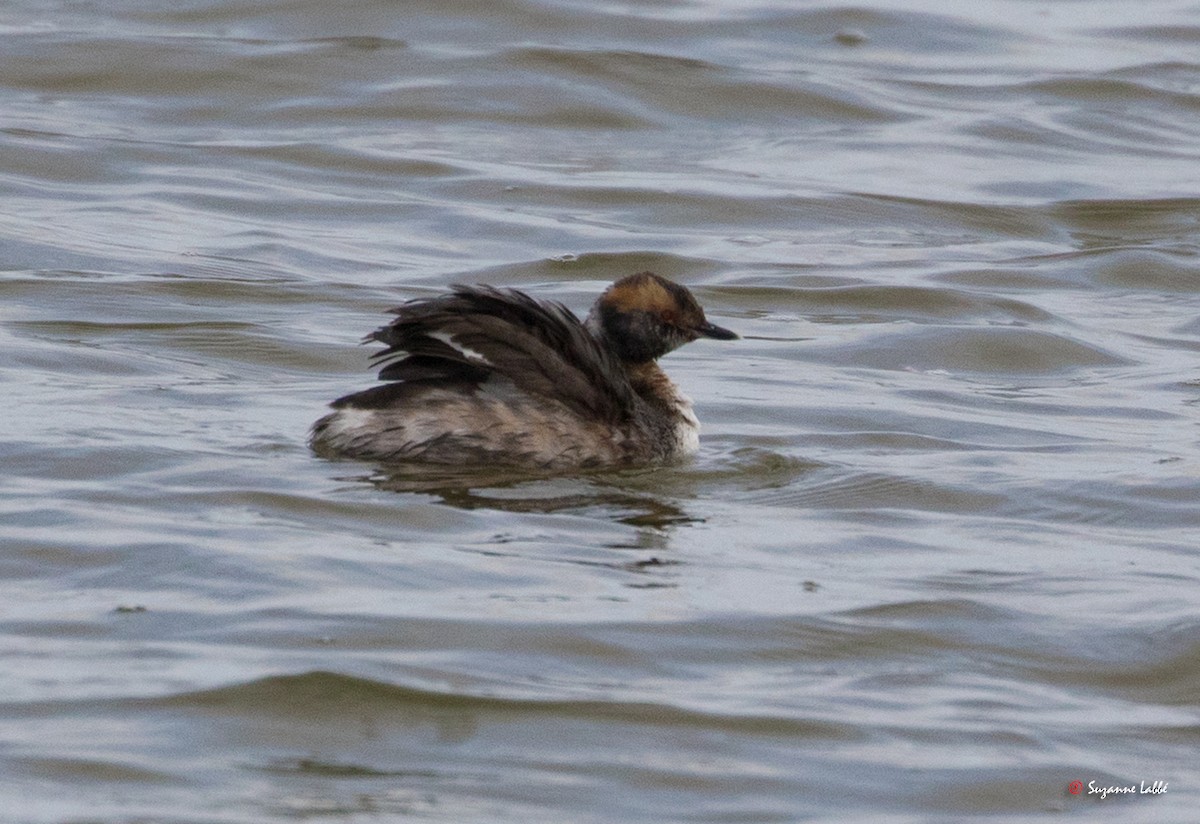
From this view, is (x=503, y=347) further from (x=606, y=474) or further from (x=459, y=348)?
(x=606, y=474)

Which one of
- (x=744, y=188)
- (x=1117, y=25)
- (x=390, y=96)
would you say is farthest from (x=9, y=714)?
(x=1117, y=25)

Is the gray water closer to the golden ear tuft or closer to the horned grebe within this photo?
the horned grebe

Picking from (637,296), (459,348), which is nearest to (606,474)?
(459,348)

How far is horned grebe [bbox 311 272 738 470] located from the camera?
8164 mm

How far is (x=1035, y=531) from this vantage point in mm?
7832

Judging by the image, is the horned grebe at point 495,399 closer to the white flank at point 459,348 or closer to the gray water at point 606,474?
the white flank at point 459,348

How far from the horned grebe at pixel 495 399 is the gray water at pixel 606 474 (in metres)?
0.13

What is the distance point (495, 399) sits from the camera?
326 inches

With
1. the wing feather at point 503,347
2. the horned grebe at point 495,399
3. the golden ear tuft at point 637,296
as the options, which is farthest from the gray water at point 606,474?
the golden ear tuft at point 637,296

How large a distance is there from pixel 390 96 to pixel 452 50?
1357 mm

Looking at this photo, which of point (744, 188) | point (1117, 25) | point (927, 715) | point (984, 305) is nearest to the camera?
point (927, 715)

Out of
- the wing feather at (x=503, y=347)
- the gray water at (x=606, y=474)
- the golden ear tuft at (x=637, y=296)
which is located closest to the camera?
the gray water at (x=606, y=474)

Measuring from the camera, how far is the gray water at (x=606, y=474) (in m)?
5.53

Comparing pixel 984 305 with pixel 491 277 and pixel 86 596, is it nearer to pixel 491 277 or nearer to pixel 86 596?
pixel 491 277
